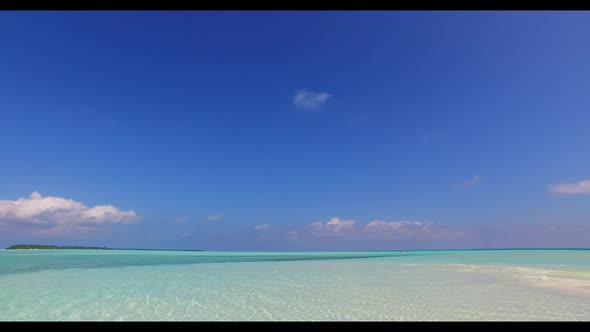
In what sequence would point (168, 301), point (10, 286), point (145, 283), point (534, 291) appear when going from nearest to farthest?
point (168, 301) → point (534, 291) → point (10, 286) → point (145, 283)

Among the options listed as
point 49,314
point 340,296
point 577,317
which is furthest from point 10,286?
point 577,317

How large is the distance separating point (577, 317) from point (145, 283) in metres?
12.3

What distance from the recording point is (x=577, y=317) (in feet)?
22.0
